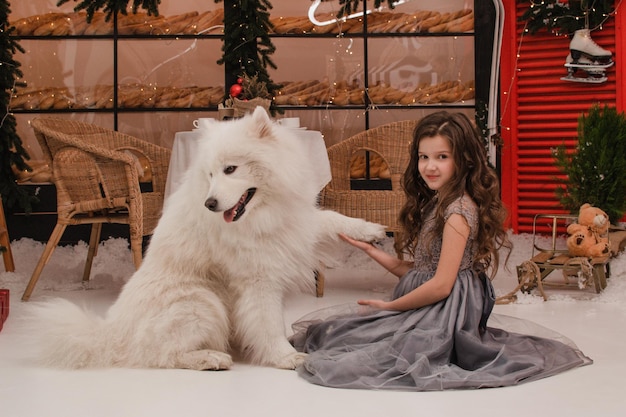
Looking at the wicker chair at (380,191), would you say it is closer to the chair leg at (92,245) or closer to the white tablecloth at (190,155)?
the white tablecloth at (190,155)

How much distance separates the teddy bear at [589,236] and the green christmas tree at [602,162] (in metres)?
0.72

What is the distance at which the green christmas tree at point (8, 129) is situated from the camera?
5.68 m

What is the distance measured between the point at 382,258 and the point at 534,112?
13.2 feet

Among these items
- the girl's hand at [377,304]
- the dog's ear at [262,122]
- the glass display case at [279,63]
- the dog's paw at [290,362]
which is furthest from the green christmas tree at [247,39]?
the dog's paw at [290,362]

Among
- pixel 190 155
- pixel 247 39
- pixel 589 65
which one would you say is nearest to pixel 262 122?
pixel 190 155

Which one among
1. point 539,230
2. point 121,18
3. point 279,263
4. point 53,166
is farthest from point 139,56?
point 279,263

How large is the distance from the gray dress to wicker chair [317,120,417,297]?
1.55 m

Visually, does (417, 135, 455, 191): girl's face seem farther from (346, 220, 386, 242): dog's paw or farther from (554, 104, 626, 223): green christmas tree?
(554, 104, 626, 223): green christmas tree

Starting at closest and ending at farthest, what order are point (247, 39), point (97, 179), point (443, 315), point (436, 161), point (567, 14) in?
point (443, 315)
point (436, 161)
point (97, 179)
point (247, 39)
point (567, 14)

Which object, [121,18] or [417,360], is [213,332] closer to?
Result: [417,360]

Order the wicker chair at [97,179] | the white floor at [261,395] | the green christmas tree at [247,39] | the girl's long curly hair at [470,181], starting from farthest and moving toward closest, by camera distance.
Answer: the green christmas tree at [247,39] < the wicker chair at [97,179] < the girl's long curly hair at [470,181] < the white floor at [261,395]

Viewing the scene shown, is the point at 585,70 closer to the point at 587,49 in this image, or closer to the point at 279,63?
the point at 587,49

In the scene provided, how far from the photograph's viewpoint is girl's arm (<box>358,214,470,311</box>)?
2.63m

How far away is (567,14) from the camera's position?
19.8 feet
